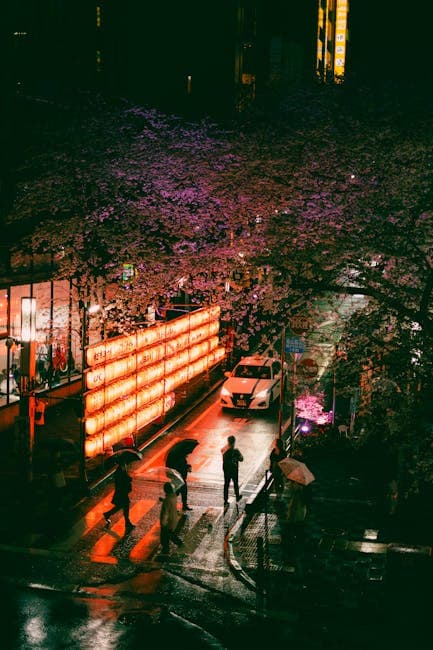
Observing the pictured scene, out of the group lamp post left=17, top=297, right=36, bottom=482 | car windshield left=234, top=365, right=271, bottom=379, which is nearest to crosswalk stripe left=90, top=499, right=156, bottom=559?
lamp post left=17, top=297, right=36, bottom=482

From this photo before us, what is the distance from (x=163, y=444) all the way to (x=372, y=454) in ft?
23.7

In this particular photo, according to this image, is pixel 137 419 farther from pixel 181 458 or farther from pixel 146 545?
pixel 146 545

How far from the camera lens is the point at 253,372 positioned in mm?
30969

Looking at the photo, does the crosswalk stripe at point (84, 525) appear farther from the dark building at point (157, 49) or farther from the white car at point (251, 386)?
the dark building at point (157, 49)

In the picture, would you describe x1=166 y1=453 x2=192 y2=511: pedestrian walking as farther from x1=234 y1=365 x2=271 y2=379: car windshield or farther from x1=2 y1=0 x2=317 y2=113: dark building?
x1=2 y1=0 x2=317 y2=113: dark building

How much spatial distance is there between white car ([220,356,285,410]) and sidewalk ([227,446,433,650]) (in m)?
10.2

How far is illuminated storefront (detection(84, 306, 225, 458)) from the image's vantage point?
1895 cm

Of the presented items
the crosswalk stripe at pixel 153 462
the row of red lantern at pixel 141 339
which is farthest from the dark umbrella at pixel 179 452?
the crosswalk stripe at pixel 153 462

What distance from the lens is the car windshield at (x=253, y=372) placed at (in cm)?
3076

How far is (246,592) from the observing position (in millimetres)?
13461

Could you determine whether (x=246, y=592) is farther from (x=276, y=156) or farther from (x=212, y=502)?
(x=276, y=156)

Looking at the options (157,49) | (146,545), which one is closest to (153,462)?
(146,545)

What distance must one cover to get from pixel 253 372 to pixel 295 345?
37.0ft

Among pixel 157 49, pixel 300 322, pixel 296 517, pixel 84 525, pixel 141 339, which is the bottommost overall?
pixel 84 525
